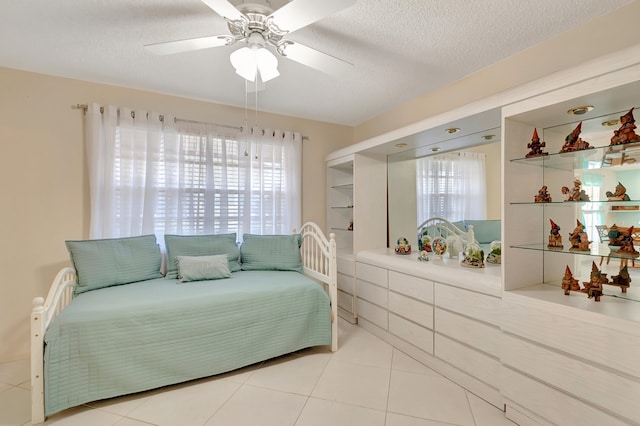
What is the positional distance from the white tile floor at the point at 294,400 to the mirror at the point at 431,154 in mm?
1235

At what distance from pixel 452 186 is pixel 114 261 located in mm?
2946

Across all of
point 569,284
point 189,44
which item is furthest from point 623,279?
point 189,44

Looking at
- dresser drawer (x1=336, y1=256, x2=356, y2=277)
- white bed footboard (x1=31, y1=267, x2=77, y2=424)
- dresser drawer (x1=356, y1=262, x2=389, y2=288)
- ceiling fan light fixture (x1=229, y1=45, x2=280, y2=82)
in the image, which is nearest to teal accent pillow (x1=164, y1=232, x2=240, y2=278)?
white bed footboard (x1=31, y1=267, x2=77, y2=424)

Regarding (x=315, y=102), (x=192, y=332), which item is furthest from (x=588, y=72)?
(x=192, y=332)

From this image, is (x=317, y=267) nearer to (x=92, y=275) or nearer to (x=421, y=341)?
(x=421, y=341)

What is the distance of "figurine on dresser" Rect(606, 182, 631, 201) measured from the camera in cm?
145

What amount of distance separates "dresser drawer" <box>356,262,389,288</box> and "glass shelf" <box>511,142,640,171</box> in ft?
4.56

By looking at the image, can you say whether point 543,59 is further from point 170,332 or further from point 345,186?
point 170,332

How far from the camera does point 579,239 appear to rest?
1572 millimetres

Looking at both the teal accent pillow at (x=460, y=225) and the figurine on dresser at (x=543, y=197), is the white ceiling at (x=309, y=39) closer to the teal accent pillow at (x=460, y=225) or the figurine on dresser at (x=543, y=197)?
the figurine on dresser at (x=543, y=197)

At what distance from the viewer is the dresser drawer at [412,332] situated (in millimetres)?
2145

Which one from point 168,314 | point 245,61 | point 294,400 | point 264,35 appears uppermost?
point 264,35

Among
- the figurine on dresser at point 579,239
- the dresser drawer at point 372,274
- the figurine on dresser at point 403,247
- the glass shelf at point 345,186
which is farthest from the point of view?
the glass shelf at point 345,186

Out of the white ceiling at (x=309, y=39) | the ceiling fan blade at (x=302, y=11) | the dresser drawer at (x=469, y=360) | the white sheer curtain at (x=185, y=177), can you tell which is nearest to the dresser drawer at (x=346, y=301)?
the white sheer curtain at (x=185, y=177)
